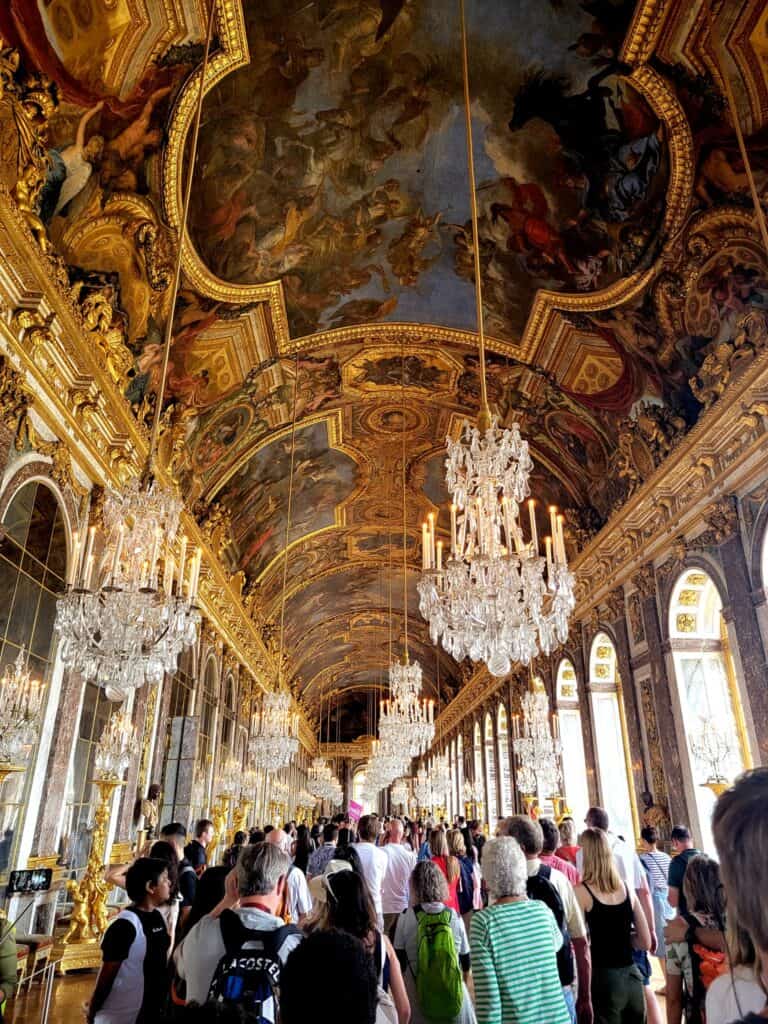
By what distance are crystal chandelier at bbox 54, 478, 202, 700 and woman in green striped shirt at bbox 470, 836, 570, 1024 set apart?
309cm

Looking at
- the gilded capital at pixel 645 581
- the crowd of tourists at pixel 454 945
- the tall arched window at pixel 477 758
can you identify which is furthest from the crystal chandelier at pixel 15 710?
the tall arched window at pixel 477 758

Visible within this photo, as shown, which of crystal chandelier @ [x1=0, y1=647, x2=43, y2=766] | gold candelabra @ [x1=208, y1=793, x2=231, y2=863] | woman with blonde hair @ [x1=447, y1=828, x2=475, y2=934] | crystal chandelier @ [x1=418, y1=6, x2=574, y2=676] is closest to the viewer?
crystal chandelier @ [x1=418, y1=6, x2=574, y2=676]

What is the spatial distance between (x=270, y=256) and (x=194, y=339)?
70.1 inches

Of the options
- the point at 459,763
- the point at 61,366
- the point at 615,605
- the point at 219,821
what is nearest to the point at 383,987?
the point at 61,366

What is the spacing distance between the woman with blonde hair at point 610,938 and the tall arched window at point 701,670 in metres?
6.34

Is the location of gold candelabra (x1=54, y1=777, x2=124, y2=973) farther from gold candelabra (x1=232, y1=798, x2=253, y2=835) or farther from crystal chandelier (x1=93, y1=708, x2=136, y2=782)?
gold candelabra (x1=232, y1=798, x2=253, y2=835)

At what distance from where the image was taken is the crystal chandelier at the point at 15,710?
224 inches

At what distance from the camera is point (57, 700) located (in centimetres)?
761

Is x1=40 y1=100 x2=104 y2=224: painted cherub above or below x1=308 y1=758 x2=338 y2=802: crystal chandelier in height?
above

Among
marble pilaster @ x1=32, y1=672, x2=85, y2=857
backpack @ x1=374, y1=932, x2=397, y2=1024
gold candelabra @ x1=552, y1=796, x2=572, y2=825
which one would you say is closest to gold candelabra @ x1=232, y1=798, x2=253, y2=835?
gold candelabra @ x1=552, y1=796, x2=572, y2=825

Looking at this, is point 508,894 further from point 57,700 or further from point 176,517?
point 57,700

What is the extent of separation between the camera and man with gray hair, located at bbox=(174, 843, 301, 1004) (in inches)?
93.6

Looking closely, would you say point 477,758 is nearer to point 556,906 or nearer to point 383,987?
point 556,906

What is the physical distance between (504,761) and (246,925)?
21.7 meters
